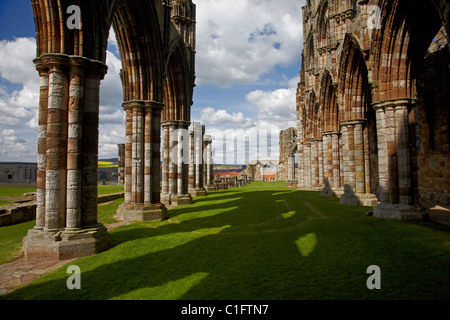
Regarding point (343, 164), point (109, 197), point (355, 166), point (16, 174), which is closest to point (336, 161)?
point (343, 164)

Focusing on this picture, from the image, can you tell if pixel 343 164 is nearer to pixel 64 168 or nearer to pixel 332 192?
pixel 332 192

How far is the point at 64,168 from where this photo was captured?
573cm

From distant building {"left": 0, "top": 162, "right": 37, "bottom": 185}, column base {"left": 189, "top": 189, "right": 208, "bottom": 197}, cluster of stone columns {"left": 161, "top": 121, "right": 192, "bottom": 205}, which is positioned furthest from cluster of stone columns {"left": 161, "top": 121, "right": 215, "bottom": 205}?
distant building {"left": 0, "top": 162, "right": 37, "bottom": 185}

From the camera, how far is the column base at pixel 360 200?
12594 millimetres

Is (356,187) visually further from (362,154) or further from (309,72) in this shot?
(309,72)

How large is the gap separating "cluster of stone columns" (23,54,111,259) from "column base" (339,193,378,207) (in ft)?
37.0

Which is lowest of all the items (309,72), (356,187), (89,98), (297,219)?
(297,219)

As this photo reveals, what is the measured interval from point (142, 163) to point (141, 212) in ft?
6.00

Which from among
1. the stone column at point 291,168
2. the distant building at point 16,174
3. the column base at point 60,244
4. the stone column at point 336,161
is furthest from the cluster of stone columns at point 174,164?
the distant building at point 16,174

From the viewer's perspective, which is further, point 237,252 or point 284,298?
point 237,252

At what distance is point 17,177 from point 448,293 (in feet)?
164

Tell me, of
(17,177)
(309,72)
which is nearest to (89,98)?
(309,72)

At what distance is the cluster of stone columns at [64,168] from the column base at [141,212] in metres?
3.52

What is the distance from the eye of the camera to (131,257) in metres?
5.31
